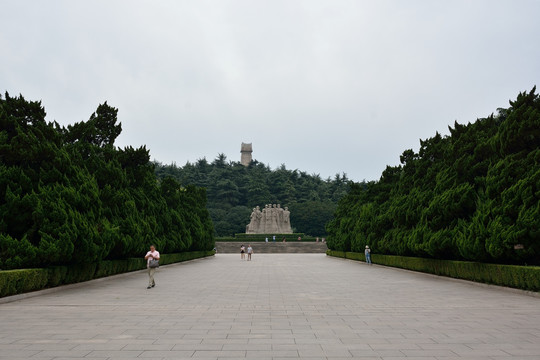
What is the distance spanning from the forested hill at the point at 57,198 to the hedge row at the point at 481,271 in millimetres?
12143

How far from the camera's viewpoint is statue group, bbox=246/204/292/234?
200ft

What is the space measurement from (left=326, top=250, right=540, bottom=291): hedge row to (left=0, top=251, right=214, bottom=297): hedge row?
42.0 ft

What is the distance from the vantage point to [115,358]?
17.5 ft

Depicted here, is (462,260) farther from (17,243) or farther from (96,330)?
(17,243)

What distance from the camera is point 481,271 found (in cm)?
1366

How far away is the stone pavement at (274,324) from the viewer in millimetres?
5680

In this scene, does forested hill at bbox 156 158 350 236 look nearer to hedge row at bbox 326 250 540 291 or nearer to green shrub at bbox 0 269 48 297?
hedge row at bbox 326 250 540 291

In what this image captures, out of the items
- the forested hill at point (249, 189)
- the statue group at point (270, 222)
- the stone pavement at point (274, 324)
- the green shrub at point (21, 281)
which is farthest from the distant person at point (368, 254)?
the forested hill at point (249, 189)

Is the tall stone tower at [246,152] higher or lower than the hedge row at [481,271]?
higher

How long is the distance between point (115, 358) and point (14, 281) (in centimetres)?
668

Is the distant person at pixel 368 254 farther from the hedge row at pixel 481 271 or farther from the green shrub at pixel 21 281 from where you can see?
the green shrub at pixel 21 281

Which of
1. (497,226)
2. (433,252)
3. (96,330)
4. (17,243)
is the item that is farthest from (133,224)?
(497,226)

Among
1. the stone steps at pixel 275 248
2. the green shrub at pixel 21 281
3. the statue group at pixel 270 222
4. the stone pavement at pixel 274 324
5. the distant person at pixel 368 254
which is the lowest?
the stone pavement at pixel 274 324

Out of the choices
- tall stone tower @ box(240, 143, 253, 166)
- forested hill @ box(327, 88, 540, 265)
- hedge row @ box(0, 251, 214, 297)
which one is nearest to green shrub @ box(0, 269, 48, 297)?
hedge row @ box(0, 251, 214, 297)
